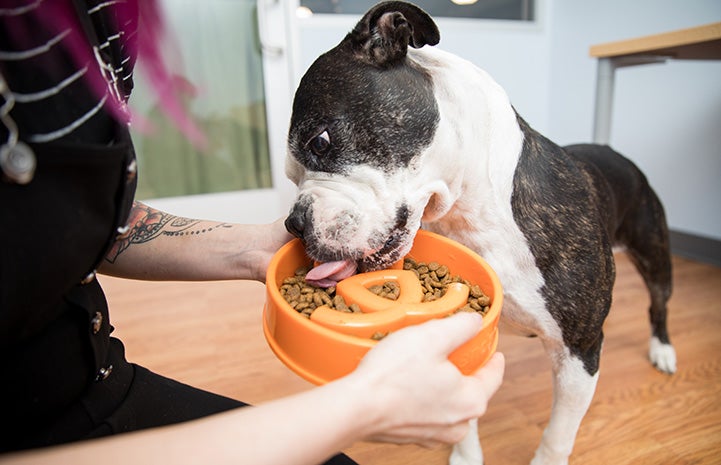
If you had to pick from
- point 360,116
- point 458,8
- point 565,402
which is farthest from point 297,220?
point 458,8

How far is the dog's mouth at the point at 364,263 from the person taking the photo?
2.82 ft

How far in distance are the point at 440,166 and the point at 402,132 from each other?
0.10 m

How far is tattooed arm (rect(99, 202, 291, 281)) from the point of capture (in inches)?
40.2

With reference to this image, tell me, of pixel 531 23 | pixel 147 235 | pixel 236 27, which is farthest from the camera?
pixel 531 23

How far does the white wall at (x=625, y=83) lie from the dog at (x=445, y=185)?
6.54 ft

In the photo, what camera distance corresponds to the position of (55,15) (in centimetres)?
56

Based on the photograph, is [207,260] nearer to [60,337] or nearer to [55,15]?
[60,337]

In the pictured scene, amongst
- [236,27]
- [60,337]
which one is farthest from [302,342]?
[236,27]

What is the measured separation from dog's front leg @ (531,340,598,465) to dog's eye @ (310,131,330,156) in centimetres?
69

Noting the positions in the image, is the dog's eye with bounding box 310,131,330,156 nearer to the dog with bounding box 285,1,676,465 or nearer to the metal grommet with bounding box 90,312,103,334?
the dog with bounding box 285,1,676,465

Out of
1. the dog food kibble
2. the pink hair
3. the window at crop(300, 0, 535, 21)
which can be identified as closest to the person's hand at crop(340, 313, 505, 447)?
the dog food kibble

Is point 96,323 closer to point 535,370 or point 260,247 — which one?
→ point 260,247

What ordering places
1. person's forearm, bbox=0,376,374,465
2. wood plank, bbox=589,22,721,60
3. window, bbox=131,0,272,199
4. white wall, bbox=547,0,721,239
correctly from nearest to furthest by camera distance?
person's forearm, bbox=0,376,374,465 < wood plank, bbox=589,22,721,60 < white wall, bbox=547,0,721,239 < window, bbox=131,0,272,199

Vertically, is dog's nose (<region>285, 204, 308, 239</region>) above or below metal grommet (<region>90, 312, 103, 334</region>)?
above
